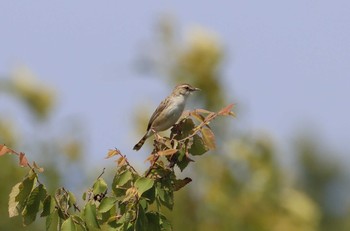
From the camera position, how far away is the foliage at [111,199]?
4395 millimetres

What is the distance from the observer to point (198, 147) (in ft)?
15.6

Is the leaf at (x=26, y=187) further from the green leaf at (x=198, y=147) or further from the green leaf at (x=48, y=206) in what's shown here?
the green leaf at (x=198, y=147)

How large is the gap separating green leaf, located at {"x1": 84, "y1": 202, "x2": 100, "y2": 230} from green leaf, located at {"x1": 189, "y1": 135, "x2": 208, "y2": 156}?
1.87 ft

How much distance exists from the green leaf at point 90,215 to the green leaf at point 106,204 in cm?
3

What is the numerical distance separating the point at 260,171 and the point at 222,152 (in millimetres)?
650

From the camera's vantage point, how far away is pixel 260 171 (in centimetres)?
1258

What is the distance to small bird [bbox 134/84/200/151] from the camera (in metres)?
7.70

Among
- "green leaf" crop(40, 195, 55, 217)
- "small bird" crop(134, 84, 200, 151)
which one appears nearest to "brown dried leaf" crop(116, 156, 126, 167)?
"green leaf" crop(40, 195, 55, 217)

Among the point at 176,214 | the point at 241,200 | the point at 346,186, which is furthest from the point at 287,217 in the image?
the point at 346,186

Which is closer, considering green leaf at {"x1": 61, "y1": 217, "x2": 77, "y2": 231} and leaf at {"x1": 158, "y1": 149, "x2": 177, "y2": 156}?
green leaf at {"x1": 61, "y1": 217, "x2": 77, "y2": 231}

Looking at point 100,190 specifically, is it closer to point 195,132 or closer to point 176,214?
point 195,132

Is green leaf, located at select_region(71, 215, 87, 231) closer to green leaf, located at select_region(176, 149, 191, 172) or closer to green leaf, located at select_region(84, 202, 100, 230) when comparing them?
green leaf, located at select_region(84, 202, 100, 230)

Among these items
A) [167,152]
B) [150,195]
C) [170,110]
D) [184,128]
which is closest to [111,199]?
[150,195]

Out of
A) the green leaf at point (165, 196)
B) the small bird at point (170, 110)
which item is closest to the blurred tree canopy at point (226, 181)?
the small bird at point (170, 110)
